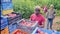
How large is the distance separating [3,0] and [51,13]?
58 centimetres

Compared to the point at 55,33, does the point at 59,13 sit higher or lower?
higher

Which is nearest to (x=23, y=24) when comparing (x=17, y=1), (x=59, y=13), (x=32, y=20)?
(x=32, y=20)

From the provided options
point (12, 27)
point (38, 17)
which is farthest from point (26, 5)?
point (12, 27)

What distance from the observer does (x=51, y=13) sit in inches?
97.1

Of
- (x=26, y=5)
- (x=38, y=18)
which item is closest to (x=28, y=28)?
(x=38, y=18)

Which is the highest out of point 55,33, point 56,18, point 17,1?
point 17,1

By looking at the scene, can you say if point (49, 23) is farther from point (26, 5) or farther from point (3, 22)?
point (3, 22)

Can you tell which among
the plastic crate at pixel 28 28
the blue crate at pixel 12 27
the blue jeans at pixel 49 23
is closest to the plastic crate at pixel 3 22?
the blue crate at pixel 12 27

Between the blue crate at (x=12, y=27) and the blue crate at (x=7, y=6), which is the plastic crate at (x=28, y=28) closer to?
the blue crate at (x=12, y=27)

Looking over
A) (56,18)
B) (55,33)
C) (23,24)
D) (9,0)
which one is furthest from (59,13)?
(9,0)

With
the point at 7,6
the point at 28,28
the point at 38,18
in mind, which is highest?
the point at 7,6

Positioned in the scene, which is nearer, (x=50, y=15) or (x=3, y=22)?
(x=50, y=15)

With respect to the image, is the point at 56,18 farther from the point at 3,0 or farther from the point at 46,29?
the point at 3,0

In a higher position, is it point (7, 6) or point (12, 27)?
point (7, 6)
